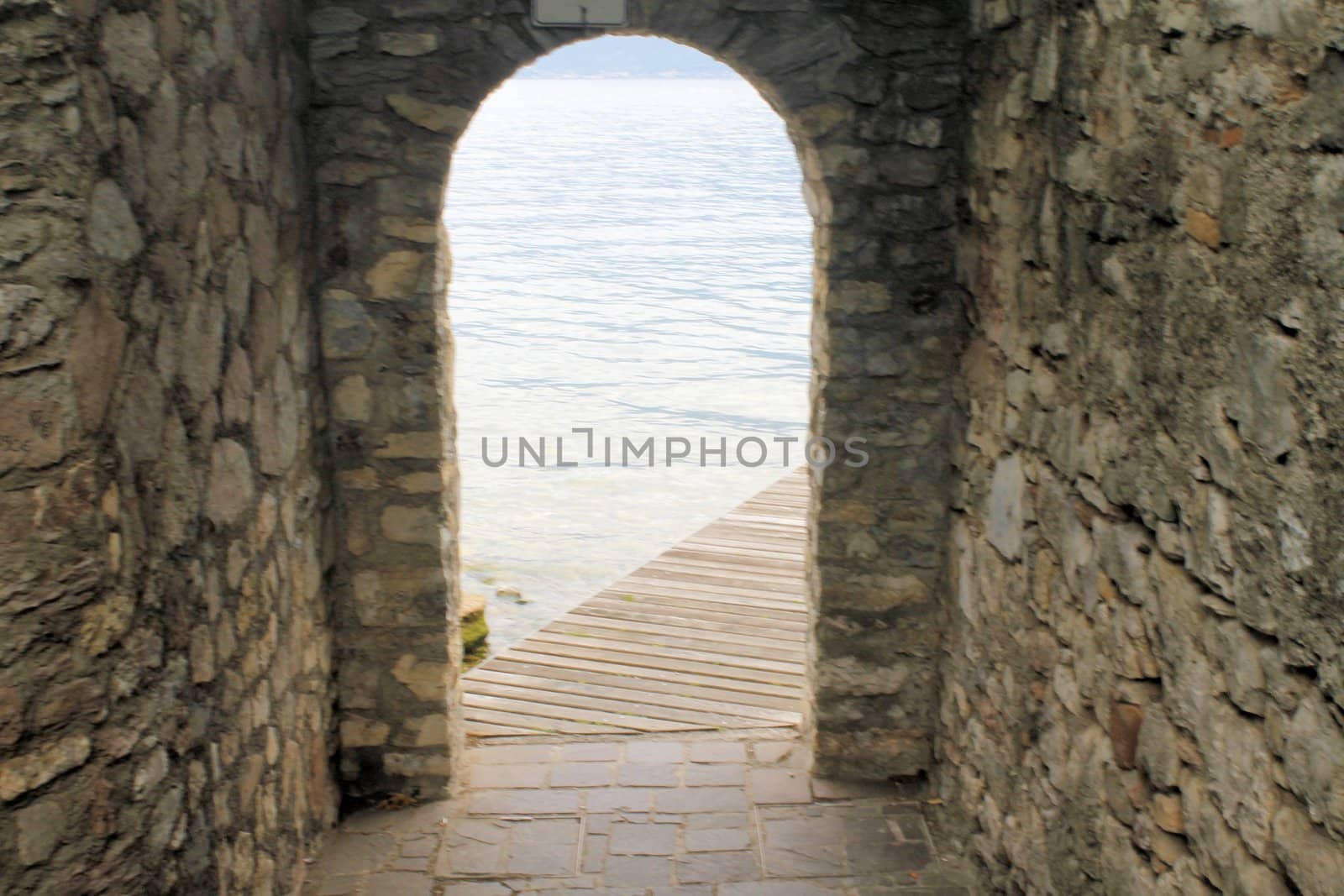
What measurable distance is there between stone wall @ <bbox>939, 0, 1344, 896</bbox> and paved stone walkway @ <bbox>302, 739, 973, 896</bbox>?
449mm

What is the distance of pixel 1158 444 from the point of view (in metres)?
2.27

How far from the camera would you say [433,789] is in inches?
161

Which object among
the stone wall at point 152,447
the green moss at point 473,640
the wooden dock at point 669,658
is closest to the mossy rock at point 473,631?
the green moss at point 473,640

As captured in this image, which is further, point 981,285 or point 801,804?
point 801,804

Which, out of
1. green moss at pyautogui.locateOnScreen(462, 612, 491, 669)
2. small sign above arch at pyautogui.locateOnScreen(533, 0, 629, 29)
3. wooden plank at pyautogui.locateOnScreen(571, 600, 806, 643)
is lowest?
green moss at pyautogui.locateOnScreen(462, 612, 491, 669)

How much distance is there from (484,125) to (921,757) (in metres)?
30.8

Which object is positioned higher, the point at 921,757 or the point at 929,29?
the point at 929,29

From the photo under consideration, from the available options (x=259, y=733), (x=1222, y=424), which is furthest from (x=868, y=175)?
(x=259, y=733)

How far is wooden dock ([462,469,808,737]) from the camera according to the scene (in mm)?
4641

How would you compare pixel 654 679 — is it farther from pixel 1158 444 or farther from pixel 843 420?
pixel 1158 444

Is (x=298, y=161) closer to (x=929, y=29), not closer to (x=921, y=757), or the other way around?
(x=929, y=29)

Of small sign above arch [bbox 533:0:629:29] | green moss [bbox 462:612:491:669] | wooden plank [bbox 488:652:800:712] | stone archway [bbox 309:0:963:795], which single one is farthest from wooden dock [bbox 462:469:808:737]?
small sign above arch [bbox 533:0:629:29]

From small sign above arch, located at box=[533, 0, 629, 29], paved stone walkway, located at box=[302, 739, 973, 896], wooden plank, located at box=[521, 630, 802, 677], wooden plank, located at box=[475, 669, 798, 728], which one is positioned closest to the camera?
small sign above arch, located at box=[533, 0, 629, 29]

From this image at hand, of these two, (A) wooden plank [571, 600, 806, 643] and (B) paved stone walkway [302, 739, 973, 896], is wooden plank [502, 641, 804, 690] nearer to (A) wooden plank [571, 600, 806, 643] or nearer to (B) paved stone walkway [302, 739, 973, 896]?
(A) wooden plank [571, 600, 806, 643]
